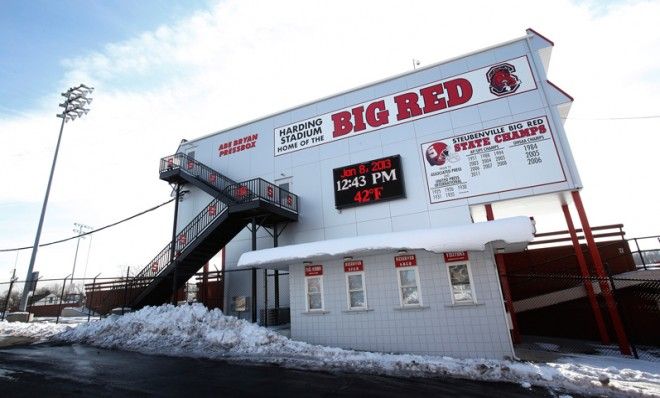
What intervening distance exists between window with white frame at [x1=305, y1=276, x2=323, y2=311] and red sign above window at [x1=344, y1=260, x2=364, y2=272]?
1121 millimetres

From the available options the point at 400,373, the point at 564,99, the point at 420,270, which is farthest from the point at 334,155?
the point at 400,373

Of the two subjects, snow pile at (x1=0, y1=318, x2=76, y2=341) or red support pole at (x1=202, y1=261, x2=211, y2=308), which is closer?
snow pile at (x1=0, y1=318, x2=76, y2=341)

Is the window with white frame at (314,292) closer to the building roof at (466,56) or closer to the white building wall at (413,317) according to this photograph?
the white building wall at (413,317)

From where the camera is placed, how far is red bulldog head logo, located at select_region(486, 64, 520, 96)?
52.5 ft

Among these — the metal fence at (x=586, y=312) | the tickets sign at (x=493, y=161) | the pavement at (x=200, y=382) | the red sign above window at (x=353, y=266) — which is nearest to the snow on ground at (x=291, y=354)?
the pavement at (x=200, y=382)

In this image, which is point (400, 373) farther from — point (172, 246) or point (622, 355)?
point (172, 246)

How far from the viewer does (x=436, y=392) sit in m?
6.43

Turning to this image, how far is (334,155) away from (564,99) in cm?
1113

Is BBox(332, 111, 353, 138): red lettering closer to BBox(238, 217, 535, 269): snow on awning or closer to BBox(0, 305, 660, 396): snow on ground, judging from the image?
BBox(238, 217, 535, 269): snow on awning

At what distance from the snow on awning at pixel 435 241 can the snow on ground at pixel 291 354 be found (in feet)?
9.72

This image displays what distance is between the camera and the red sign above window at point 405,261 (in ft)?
36.7

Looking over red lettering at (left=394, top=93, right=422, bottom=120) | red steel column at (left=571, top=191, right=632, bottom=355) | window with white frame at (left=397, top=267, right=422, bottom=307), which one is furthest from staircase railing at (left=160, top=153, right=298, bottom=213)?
red steel column at (left=571, top=191, right=632, bottom=355)

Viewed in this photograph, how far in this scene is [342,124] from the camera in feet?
63.6

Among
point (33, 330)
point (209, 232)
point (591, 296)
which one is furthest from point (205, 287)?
point (591, 296)
